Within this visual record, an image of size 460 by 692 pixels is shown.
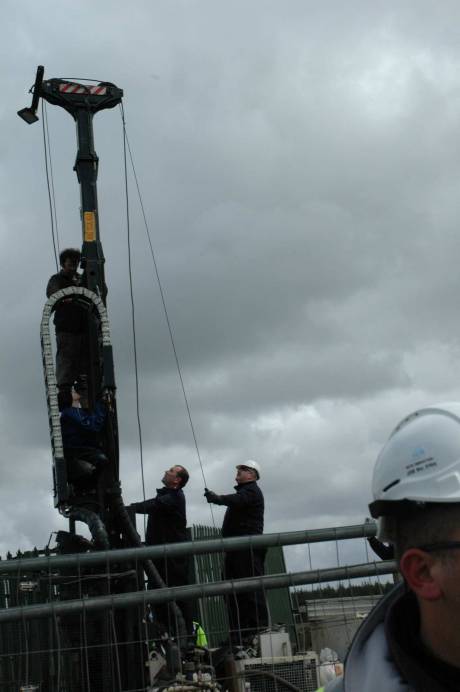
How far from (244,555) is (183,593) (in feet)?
2.79

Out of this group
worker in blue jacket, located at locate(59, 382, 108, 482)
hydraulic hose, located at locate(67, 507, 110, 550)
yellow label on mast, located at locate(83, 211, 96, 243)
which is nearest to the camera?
hydraulic hose, located at locate(67, 507, 110, 550)

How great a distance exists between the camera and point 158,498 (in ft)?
27.6

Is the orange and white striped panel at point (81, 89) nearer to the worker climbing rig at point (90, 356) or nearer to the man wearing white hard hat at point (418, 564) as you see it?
the worker climbing rig at point (90, 356)

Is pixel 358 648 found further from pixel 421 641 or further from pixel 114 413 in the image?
pixel 114 413

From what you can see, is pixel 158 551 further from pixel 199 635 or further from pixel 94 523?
pixel 94 523

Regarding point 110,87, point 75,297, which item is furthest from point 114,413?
point 110,87

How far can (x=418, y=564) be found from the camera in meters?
1.83

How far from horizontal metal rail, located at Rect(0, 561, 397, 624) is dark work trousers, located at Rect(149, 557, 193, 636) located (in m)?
0.28

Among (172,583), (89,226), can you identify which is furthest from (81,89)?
(172,583)

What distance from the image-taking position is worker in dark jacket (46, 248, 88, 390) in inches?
338

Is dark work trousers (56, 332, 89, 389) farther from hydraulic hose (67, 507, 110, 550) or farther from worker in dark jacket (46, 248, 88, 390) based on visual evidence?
hydraulic hose (67, 507, 110, 550)

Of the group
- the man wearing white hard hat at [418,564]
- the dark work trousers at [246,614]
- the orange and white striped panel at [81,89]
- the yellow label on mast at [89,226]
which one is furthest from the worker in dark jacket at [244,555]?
the orange and white striped panel at [81,89]

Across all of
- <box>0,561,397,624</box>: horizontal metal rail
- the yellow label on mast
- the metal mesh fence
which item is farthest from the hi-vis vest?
the yellow label on mast

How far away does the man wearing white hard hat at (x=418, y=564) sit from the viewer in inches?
68.3
